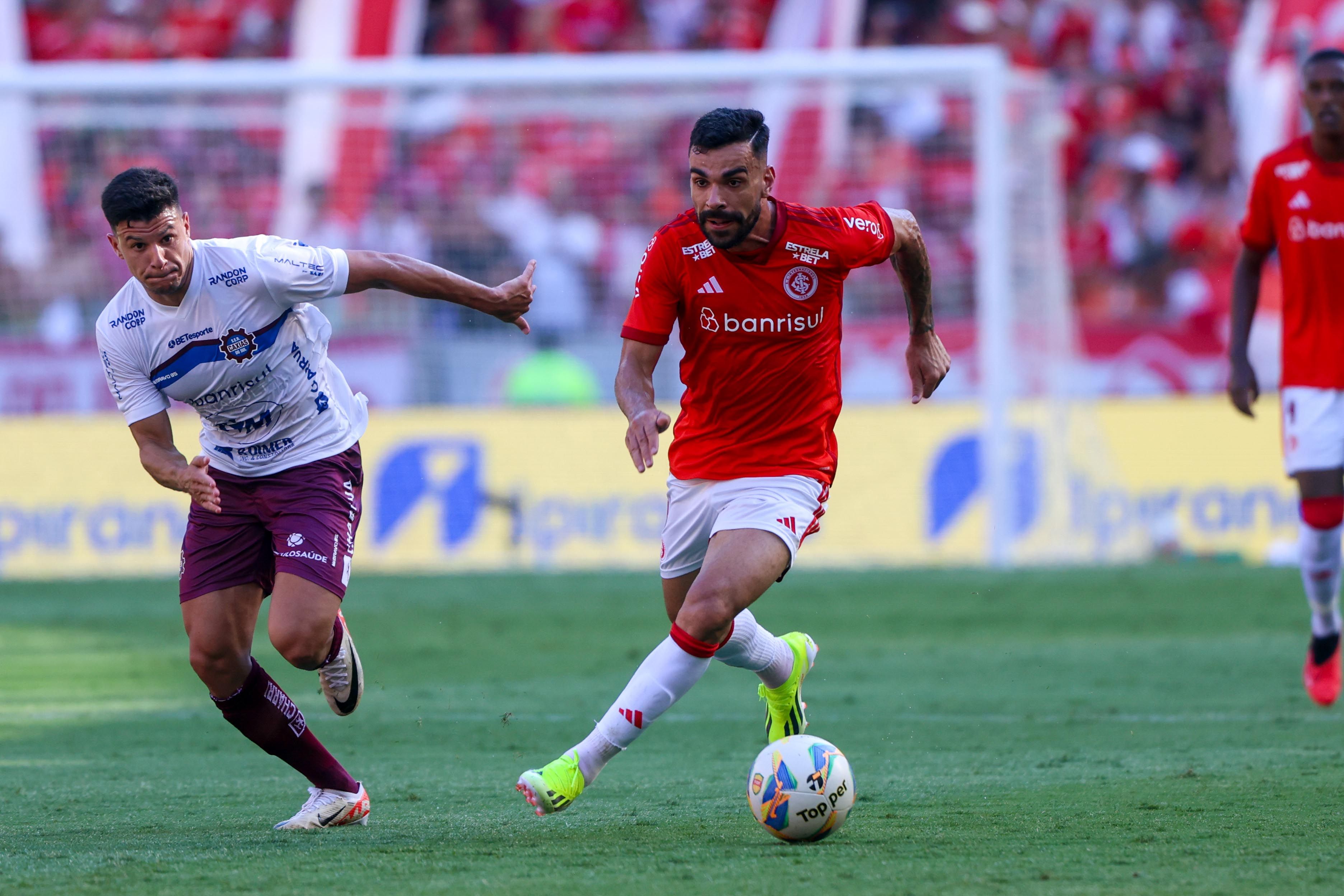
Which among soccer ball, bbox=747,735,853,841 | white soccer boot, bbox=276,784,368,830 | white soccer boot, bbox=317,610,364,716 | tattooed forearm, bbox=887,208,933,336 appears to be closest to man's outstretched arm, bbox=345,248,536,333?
white soccer boot, bbox=317,610,364,716

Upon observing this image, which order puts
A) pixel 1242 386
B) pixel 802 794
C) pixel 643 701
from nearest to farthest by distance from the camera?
1. pixel 802 794
2. pixel 643 701
3. pixel 1242 386

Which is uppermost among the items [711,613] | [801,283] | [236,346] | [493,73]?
[493,73]

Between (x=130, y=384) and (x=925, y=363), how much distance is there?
2.69 meters

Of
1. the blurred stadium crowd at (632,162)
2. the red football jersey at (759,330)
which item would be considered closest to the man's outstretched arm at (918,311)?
the red football jersey at (759,330)

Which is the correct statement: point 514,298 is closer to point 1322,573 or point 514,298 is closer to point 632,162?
point 1322,573

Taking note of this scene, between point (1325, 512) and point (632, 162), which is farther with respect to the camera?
point (632, 162)

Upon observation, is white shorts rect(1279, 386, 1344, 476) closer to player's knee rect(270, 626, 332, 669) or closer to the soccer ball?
the soccer ball

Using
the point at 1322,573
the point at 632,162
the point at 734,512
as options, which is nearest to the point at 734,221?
the point at 734,512

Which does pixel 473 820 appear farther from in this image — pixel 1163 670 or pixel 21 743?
pixel 1163 670

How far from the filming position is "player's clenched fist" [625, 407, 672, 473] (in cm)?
514

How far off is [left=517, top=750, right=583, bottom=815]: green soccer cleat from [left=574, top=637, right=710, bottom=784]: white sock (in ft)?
0.21

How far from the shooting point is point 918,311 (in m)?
6.22

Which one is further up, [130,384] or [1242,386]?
[130,384]

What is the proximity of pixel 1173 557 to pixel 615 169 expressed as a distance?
6.21 m
